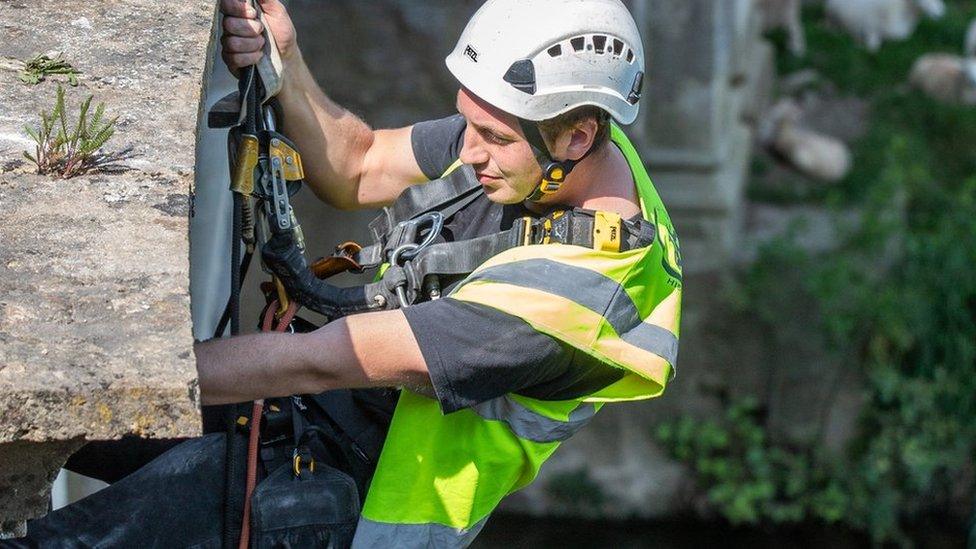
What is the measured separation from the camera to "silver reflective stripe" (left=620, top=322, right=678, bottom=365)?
2.85 meters

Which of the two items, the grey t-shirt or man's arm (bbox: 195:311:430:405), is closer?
man's arm (bbox: 195:311:430:405)

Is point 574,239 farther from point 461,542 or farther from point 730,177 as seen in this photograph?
point 730,177

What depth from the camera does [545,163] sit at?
2.96 m

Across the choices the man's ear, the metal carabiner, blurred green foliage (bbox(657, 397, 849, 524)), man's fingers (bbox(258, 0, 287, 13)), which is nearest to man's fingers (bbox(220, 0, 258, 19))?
man's fingers (bbox(258, 0, 287, 13))

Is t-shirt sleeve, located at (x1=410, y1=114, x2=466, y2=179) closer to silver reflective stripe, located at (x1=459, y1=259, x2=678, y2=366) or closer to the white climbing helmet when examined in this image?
the white climbing helmet

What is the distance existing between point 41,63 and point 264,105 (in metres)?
0.60

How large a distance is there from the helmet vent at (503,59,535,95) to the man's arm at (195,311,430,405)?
0.59 meters

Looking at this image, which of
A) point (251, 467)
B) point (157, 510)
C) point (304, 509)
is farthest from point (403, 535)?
point (157, 510)

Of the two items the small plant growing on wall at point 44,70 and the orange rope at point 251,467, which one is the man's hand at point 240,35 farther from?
the orange rope at point 251,467

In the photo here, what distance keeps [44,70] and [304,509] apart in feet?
3.29

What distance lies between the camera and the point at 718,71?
8.65m

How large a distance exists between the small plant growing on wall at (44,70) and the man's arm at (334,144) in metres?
0.46

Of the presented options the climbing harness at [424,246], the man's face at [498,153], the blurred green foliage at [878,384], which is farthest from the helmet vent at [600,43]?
the blurred green foliage at [878,384]

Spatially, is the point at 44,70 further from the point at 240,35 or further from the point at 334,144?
the point at 334,144
